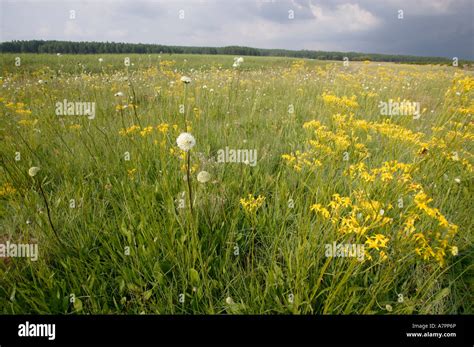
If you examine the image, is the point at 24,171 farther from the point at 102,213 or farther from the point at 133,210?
the point at 133,210

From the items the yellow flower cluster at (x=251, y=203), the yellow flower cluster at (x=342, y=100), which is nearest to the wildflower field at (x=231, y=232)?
the yellow flower cluster at (x=251, y=203)

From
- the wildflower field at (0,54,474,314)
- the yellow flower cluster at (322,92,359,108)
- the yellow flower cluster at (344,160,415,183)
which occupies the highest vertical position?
the yellow flower cluster at (322,92,359,108)

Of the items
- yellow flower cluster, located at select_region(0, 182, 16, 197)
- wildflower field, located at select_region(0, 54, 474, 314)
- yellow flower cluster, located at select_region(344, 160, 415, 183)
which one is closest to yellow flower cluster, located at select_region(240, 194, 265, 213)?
wildflower field, located at select_region(0, 54, 474, 314)

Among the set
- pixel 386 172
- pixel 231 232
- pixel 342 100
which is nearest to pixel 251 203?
pixel 231 232

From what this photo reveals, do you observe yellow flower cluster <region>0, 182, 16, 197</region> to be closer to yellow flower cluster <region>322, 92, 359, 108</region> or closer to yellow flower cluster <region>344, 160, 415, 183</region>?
yellow flower cluster <region>344, 160, 415, 183</region>

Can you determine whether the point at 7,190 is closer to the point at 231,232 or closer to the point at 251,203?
the point at 231,232

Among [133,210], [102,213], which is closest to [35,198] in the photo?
[102,213]

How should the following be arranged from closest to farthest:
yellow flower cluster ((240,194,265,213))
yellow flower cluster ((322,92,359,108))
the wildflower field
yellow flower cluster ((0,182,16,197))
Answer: the wildflower field → yellow flower cluster ((240,194,265,213)) → yellow flower cluster ((0,182,16,197)) → yellow flower cluster ((322,92,359,108))

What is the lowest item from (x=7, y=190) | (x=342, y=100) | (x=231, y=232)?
(x=231, y=232)

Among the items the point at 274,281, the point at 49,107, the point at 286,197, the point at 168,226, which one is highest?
the point at 49,107

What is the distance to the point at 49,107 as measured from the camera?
390 cm
